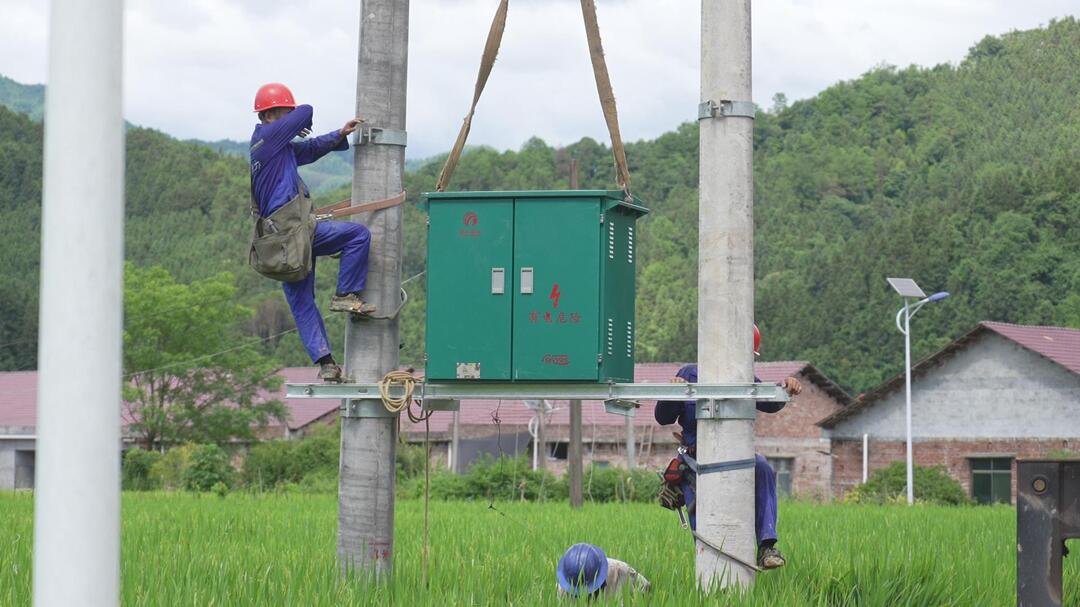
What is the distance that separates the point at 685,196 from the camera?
82375 millimetres

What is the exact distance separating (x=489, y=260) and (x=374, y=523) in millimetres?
1565

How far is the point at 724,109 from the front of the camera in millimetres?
7949

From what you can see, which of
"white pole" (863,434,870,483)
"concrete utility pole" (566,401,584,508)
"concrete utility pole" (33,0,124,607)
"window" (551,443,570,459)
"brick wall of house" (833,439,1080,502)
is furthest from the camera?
"window" (551,443,570,459)

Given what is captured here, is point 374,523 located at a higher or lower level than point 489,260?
lower

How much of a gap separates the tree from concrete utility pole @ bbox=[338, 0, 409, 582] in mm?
41513

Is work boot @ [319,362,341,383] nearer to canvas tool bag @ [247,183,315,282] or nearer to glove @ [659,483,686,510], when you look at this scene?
canvas tool bag @ [247,183,315,282]

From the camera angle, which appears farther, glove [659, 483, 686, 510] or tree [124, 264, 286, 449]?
tree [124, 264, 286, 449]

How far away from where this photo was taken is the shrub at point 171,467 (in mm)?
37906

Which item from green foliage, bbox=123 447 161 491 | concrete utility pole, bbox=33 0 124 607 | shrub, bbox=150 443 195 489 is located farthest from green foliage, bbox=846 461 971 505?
concrete utility pole, bbox=33 0 124 607

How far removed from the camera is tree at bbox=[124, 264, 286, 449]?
4900cm

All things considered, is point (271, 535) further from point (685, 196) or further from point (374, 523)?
point (685, 196)

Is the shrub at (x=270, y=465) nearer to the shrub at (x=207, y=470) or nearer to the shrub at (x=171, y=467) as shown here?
the shrub at (x=171, y=467)

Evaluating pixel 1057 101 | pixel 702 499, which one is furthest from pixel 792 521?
pixel 1057 101

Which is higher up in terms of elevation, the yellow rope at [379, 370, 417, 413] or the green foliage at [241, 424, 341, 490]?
the yellow rope at [379, 370, 417, 413]
